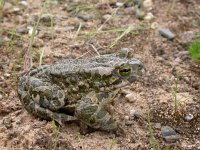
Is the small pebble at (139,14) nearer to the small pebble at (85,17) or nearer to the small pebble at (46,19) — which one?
the small pebble at (85,17)

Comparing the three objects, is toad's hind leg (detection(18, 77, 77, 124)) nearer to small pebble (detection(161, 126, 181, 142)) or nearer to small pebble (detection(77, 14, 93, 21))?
small pebble (detection(161, 126, 181, 142))

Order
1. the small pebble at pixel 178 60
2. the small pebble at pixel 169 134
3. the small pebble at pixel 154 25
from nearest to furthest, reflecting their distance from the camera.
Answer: the small pebble at pixel 169 134, the small pebble at pixel 178 60, the small pebble at pixel 154 25

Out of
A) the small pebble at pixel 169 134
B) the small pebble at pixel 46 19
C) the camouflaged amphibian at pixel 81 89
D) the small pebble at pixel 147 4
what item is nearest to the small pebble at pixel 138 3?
the small pebble at pixel 147 4

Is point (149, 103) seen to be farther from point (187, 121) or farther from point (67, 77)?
point (67, 77)

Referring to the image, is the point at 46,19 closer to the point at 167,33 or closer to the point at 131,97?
the point at 167,33

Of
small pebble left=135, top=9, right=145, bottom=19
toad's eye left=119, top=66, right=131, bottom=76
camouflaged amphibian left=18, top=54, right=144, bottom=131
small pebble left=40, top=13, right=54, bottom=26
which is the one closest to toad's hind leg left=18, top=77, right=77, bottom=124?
camouflaged amphibian left=18, top=54, right=144, bottom=131

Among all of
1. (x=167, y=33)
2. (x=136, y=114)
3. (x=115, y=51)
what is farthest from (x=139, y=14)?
(x=136, y=114)
